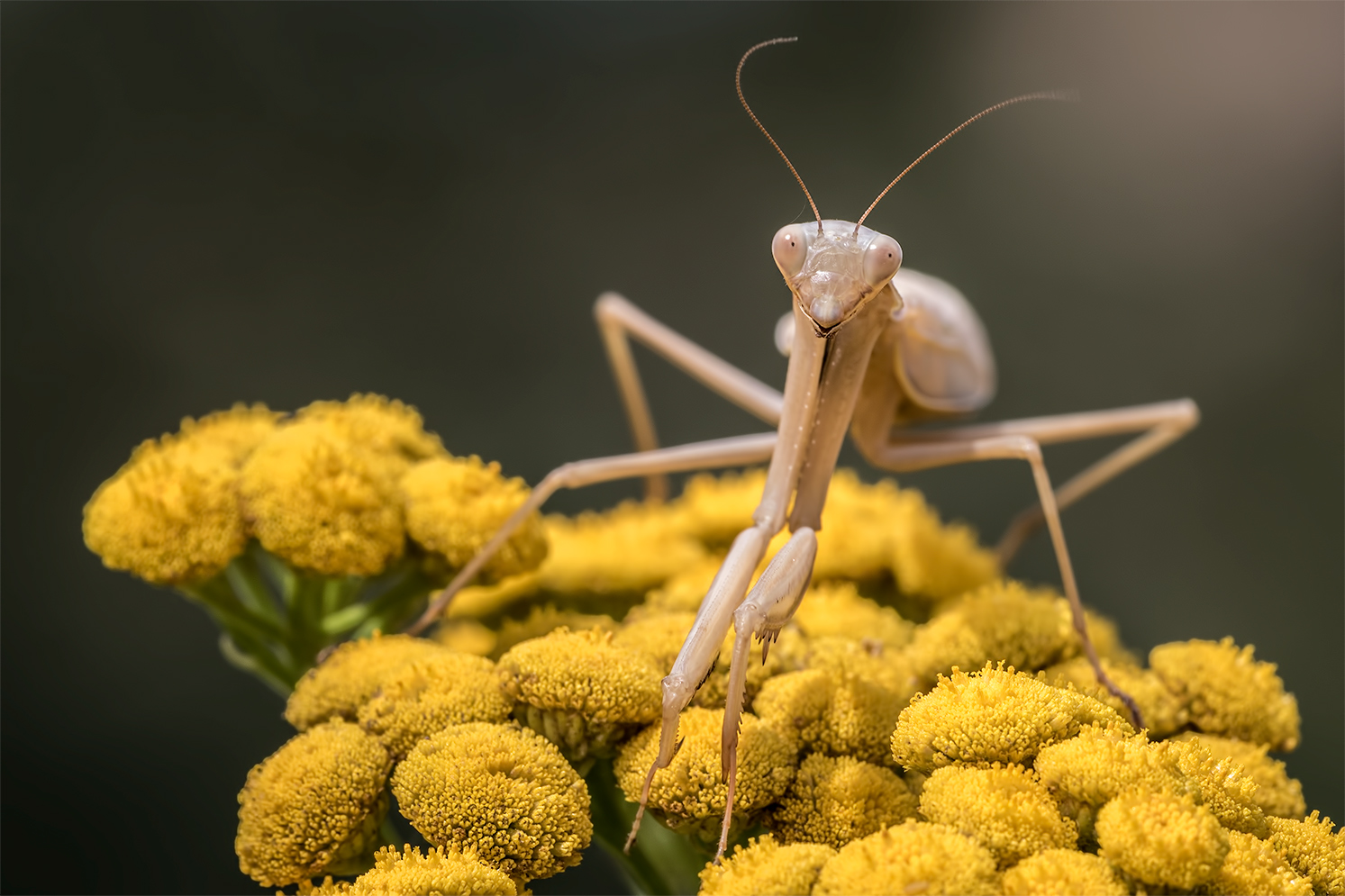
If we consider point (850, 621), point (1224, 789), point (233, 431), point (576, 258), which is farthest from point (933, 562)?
point (576, 258)

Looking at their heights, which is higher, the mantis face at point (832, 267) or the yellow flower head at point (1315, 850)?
the mantis face at point (832, 267)

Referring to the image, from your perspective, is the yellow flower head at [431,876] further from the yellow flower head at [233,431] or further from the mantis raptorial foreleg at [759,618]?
the yellow flower head at [233,431]

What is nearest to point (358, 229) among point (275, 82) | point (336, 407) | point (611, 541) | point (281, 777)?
point (275, 82)

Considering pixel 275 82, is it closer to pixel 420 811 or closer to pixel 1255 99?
pixel 420 811

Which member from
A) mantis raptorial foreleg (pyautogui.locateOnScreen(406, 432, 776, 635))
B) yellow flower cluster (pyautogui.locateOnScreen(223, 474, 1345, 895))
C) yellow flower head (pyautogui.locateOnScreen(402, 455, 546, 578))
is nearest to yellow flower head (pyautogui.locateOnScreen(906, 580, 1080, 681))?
yellow flower cluster (pyautogui.locateOnScreen(223, 474, 1345, 895))

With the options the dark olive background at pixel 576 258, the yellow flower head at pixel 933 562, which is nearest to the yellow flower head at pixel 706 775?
the yellow flower head at pixel 933 562

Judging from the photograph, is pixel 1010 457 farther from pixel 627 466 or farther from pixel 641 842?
pixel 641 842

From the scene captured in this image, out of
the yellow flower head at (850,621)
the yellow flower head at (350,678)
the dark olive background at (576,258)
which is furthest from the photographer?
the dark olive background at (576,258)
